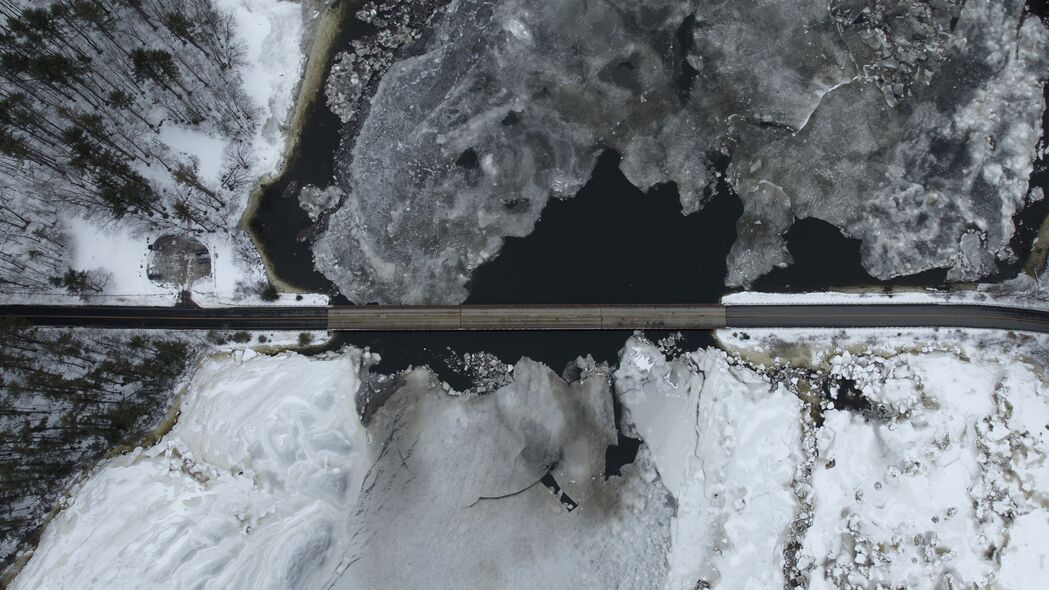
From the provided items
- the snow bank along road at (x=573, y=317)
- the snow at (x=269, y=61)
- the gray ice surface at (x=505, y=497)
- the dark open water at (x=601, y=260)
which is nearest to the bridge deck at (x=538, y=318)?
the snow bank along road at (x=573, y=317)

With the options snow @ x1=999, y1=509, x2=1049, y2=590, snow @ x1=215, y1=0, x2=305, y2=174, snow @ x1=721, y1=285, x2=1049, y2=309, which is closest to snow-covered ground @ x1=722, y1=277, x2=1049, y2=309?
snow @ x1=721, y1=285, x2=1049, y2=309

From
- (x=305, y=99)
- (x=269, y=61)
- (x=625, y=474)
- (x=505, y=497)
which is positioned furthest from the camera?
(x=305, y=99)

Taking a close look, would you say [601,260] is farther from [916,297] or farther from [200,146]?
[200,146]

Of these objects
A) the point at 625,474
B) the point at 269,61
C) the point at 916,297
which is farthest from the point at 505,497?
the point at 269,61

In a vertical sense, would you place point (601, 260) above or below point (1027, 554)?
above

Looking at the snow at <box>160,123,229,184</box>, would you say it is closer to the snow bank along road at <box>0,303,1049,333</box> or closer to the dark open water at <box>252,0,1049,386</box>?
the dark open water at <box>252,0,1049,386</box>

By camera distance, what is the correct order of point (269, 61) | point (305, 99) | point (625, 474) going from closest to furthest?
1. point (625, 474)
2. point (269, 61)
3. point (305, 99)
